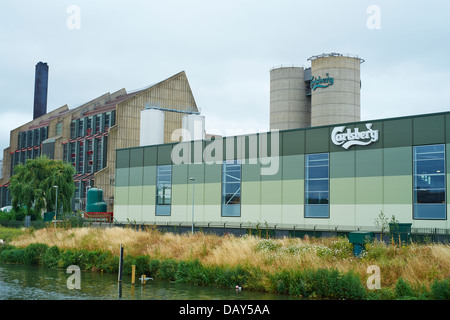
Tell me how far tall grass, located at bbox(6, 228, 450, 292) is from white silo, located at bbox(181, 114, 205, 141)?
4020 cm

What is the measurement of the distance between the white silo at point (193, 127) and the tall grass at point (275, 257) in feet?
132

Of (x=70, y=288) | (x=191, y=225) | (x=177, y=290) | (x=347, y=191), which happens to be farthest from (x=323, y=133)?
(x=70, y=288)

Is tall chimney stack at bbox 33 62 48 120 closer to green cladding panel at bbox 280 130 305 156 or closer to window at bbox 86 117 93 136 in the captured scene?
window at bbox 86 117 93 136

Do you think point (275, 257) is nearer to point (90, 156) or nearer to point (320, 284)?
point (320, 284)

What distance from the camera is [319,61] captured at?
251 feet

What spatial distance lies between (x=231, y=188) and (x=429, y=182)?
55.5 ft

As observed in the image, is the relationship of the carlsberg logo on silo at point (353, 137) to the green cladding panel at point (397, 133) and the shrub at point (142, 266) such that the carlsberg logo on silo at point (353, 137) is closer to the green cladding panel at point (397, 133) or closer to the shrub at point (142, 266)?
the green cladding panel at point (397, 133)

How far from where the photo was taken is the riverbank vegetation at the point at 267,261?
76.4 feet

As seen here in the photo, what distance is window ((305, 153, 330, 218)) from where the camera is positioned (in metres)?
41.3

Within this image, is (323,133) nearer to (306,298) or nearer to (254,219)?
(254,219)

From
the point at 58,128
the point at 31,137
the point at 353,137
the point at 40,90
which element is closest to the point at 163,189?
the point at 353,137

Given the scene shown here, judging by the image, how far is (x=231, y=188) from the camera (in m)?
47.0

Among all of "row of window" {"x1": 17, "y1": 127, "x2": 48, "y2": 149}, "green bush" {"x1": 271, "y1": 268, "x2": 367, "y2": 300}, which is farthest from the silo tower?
"row of window" {"x1": 17, "y1": 127, "x2": 48, "y2": 149}

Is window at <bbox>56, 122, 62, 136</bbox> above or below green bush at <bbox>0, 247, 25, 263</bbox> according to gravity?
above
